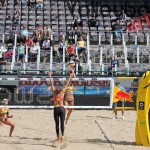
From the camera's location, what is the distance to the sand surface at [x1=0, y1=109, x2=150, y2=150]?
1128cm

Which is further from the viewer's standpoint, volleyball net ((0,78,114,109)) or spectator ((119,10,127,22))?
spectator ((119,10,127,22))

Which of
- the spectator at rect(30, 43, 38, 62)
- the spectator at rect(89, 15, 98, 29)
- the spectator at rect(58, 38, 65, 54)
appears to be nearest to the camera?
the spectator at rect(30, 43, 38, 62)

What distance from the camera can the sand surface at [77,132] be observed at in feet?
37.0

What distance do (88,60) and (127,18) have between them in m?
7.13

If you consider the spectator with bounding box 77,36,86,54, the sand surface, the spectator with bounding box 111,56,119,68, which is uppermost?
the spectator with bounding box 77,36,86,54

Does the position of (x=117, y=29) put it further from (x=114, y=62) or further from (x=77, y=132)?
(x=77, y=132)

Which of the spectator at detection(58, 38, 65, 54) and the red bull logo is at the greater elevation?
the spectator at detection(58, 38, 65, 54)

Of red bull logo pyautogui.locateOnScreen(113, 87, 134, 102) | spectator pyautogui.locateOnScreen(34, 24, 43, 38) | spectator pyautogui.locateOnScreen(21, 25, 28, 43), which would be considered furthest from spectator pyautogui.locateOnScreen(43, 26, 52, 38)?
red bull logo pyautogui.locateOnScreen(113, 87, 134, 102)

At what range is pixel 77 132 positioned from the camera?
547 inches

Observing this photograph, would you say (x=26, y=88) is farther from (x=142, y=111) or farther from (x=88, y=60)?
(x=142, y=111)

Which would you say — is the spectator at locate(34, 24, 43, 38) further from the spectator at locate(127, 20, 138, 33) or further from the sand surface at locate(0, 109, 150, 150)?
the sand surface at locate(0, 109, 150, 150)

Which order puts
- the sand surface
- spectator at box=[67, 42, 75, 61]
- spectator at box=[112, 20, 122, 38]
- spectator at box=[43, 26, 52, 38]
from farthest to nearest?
spectator at box=[112, 20, 122, 38]
spectator at box=[43, 26, 52, 38]
spectator at box=[67, 42, 75, 61]
the sand surface

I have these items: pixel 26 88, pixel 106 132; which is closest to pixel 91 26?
pixel 26 88

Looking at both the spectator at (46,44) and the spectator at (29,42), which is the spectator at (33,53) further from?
the spectator at (46,44)
